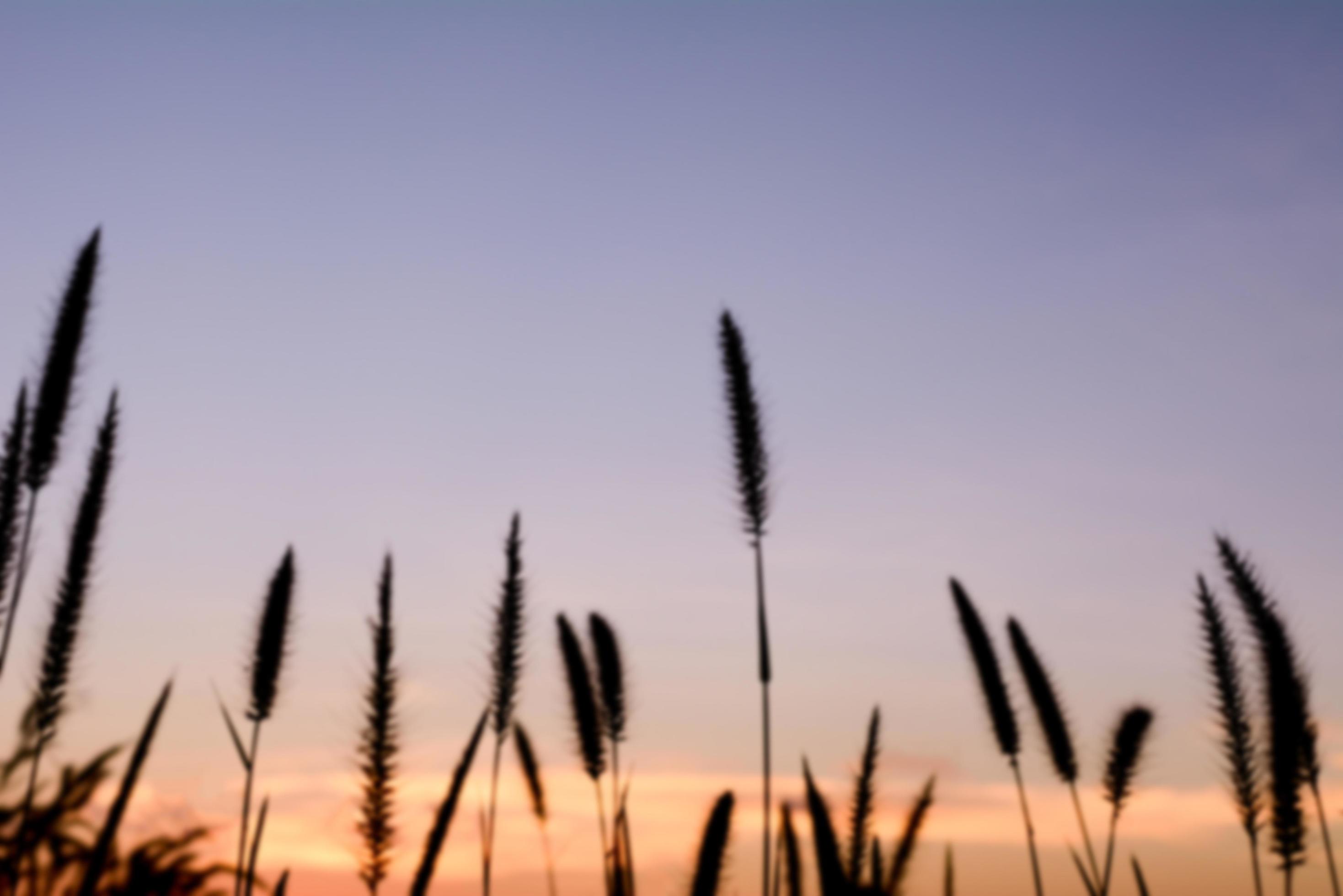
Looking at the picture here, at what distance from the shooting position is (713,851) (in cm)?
253

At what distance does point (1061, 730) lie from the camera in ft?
16.8

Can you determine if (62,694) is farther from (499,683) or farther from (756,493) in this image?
(756,493)

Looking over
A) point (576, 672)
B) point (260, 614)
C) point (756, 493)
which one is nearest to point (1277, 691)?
point (756, 493)

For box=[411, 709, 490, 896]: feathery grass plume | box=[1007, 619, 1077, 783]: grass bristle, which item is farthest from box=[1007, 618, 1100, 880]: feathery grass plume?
box=[411, 709, 490, 896]: feathery grass plume

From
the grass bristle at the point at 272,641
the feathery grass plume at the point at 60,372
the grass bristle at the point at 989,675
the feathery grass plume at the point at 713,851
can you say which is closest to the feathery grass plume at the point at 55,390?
the feathery grass plume at the point at 60,372

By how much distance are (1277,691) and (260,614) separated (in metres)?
3.30

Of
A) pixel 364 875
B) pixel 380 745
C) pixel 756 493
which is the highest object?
pixel 756 493

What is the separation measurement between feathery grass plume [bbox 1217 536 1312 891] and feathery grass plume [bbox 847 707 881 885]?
129 cm

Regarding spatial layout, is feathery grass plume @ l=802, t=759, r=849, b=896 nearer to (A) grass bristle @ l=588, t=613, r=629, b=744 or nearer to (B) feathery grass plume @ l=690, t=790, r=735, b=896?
(B) feathery grass plume @ l=690, t=790, r=735, b=896

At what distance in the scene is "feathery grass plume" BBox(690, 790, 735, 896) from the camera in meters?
2.49

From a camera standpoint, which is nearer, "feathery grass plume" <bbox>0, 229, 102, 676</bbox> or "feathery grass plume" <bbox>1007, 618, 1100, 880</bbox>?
"feathery grass plume" <bbox>0, 229, 102, 676</bbox>

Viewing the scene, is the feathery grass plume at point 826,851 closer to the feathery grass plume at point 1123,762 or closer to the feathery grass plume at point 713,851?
the feathery grass plume at point 713,851

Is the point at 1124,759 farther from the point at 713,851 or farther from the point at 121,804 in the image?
the point at 121,804

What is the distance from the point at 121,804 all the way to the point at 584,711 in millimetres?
2927
